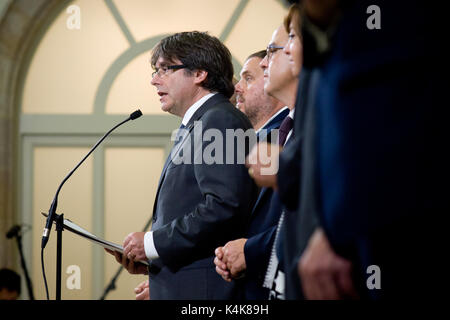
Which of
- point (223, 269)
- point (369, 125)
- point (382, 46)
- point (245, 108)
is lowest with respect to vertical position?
point (223, 269)

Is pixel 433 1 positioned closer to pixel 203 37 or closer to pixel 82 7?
pixel 203 37

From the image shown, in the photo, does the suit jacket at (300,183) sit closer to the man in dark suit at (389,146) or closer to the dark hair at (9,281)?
the man in dark suit at (389,146)

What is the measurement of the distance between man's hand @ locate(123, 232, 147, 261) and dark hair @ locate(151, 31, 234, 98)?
72 cm

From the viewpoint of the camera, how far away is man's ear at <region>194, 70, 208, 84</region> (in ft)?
8.01

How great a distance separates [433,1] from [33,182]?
5.17m

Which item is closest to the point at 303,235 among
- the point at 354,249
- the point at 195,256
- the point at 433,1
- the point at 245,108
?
the point at 354,249

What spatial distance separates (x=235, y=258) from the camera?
6.00 feet

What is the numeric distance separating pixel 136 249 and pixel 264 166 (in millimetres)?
1131

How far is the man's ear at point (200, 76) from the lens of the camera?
2441 millimetres

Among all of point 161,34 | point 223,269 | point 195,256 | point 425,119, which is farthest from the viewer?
point 161,34

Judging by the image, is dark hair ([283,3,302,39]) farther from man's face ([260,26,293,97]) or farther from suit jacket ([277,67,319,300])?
suit jacket ([277,67,319,300])

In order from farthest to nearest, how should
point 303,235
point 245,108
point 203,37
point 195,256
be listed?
point 245,108, point 203,37, point 195,256, point 303,235

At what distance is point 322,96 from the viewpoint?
0.82 m

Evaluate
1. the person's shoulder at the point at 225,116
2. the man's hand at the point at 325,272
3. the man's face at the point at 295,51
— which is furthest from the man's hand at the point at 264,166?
the person's shoulder at the point at 225,116
